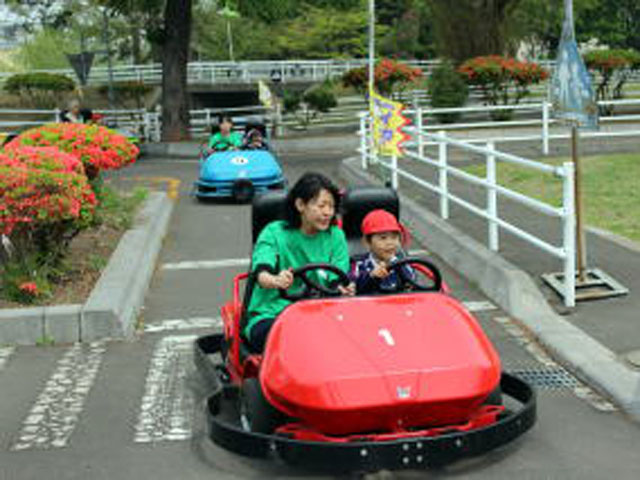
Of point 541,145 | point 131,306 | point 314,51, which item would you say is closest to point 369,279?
point 131,306

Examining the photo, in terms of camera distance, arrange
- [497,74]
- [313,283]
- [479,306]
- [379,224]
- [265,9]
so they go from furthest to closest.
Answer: [497,74] → [265,9] → [479,306] → [379,224] → [313,283]

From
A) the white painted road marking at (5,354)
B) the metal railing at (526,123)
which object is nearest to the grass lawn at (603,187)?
the metal railing at (526,123)

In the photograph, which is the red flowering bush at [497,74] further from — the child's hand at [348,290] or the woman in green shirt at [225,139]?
the child's hand at [348,290]

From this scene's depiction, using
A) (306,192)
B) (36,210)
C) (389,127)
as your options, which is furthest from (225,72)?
(306,192)

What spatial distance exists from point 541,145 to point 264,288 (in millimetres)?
16072

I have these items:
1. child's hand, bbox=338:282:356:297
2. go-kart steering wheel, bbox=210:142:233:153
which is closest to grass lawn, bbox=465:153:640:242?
go-kart steering wheel, bbox=210:142:233:153

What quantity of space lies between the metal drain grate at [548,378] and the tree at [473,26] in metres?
32.0

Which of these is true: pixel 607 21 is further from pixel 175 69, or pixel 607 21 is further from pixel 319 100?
pixel 175 69

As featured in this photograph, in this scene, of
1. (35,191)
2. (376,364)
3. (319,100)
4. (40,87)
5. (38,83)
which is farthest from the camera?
(40,87)

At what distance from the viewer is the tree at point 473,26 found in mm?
37219

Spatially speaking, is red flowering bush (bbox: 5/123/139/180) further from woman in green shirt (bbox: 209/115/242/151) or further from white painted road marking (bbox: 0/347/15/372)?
woman in green shirt (bbox: 209/115/242/151)

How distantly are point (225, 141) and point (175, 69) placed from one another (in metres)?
13.1

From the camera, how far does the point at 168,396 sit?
6375 millimetres

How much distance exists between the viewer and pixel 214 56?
2643 inches
